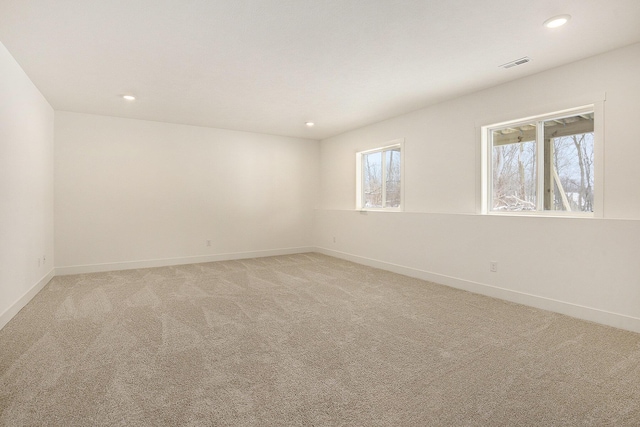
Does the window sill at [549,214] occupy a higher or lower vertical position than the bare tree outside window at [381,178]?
lower

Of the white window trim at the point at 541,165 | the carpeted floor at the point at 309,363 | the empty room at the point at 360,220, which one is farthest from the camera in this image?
the white window trim at the point at 541,165

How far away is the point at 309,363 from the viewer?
2.21m

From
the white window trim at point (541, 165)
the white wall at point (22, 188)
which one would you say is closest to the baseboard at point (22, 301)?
the white wall at point (22, 188)

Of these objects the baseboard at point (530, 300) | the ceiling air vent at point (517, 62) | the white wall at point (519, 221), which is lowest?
the baseboard at point (530, 300)

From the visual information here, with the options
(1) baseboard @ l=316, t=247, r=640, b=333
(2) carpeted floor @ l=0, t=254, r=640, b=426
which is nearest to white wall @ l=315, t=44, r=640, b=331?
(1) baseboard @ l=316, t=247, r=640, b=333

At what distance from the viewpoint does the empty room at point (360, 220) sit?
1.94 metres

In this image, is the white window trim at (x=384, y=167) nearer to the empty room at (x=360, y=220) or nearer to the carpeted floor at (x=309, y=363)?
the empty room at (x=360, y=220)

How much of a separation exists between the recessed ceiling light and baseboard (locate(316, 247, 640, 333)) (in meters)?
2.57

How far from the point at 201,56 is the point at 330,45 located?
127 centimetres

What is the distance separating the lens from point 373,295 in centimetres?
386

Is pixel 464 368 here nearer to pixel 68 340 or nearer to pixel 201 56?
pixel 68 340

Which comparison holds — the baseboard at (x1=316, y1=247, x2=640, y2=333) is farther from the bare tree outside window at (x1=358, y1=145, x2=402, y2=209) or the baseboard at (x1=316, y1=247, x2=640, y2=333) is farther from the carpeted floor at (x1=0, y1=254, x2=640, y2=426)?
the bare tree outside window at (x1=358, y1=145, x2=402, y2=209)

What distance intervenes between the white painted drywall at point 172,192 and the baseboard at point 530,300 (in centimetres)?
270

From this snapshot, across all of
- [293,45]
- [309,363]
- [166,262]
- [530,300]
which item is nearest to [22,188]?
[166,262]
